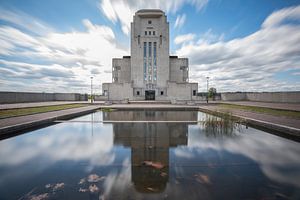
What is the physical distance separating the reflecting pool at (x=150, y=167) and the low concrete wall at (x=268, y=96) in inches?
1215

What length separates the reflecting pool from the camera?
124 inches

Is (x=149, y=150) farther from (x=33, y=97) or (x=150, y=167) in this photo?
(x=33, y=97)

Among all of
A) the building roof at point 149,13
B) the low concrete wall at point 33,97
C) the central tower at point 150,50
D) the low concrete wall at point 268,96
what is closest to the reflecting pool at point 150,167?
the low concrete wall at point 268,96

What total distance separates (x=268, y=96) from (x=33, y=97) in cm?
5896

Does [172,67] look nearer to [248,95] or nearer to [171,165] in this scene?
[248,95]

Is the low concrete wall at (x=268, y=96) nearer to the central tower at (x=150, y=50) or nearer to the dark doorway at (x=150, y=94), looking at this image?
the central tower at (x=150, y=50)

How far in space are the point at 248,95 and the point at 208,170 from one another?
48.6 m

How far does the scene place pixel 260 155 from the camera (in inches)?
199

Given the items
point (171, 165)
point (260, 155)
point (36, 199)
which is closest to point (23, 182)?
point (36, 199)

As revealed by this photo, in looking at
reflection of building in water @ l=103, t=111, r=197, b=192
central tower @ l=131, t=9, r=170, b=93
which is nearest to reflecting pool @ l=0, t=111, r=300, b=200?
reflection of building in water @ l=103, t=111, r=197, b=192

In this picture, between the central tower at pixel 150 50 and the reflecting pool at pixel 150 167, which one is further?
the central tower at pixel 150 50

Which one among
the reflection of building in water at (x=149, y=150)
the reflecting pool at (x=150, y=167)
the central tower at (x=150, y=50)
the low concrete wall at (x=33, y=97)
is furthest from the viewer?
the central tower at (x=150, y=50)

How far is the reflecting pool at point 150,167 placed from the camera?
315cm

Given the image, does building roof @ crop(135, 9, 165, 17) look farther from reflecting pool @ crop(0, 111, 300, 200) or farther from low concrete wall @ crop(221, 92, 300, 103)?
reflecting pool @ crop(0, 111, 300, 200)
